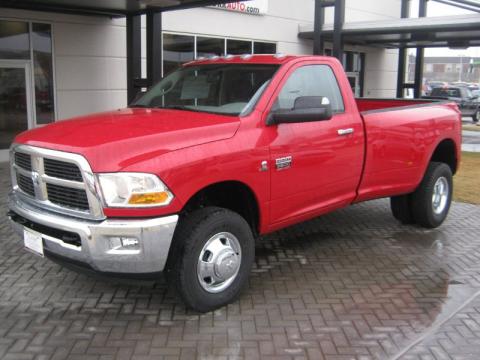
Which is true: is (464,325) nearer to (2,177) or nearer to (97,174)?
(97,174)

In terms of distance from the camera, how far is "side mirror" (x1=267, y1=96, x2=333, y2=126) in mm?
4426

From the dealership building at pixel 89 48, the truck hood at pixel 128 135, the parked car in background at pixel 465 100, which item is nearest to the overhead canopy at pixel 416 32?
the dealership building at pixel 89 48

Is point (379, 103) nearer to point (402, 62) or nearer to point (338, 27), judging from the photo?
point (338, 27)

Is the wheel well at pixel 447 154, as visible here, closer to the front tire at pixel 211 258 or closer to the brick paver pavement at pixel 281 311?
the brick paver pavement at pixel 281 311

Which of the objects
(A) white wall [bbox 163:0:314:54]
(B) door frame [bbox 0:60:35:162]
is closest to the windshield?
(B) door frame [bbox 0:60:35:162]

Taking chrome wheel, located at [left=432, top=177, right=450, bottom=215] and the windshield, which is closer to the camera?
the windshield

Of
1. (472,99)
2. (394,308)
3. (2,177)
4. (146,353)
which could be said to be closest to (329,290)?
(394,308)

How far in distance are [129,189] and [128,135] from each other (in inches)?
18.5

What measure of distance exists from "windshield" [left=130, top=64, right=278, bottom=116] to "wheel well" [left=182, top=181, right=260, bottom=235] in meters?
0.63

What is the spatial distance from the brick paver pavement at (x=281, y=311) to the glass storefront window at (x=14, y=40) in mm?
6723

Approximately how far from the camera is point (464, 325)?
414 cm

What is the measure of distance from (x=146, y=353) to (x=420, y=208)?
414cm

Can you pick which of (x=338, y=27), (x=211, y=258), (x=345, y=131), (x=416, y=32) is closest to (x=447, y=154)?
(x=345, y=131)

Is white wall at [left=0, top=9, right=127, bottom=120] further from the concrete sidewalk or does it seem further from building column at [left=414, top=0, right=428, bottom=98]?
building column at [left=414, top=0, right=428, bottom=98]
